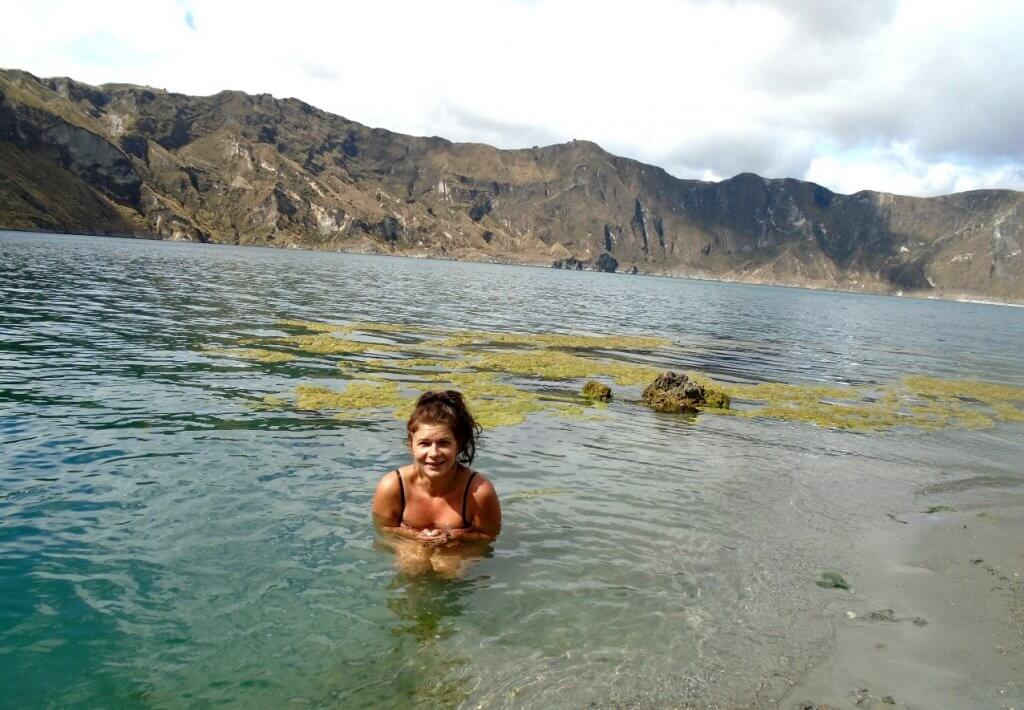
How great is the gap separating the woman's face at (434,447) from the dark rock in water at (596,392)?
48.3 feet

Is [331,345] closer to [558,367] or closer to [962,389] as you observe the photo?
[558,367]

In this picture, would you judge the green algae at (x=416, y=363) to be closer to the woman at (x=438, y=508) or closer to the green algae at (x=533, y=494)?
the green algae at (x=533, y=494)

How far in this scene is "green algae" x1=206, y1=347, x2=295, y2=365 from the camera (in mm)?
24516

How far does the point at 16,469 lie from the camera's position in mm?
11203

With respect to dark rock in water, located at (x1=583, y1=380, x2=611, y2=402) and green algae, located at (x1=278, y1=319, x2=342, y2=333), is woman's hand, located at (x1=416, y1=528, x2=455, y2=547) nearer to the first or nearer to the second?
dark rock in water, located at (x1=583, y1=380, x2=611, y2=402)

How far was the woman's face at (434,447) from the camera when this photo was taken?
8.23 meters

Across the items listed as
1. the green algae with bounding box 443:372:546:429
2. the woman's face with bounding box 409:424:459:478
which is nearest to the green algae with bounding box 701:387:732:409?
the green algae with bounding box 443:372:546:429

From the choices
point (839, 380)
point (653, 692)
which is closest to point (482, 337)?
point (839, 380)

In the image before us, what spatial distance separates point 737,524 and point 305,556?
761 cm

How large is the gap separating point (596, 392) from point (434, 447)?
15.1 m

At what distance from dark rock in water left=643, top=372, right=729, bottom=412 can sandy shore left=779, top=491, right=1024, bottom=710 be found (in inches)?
378

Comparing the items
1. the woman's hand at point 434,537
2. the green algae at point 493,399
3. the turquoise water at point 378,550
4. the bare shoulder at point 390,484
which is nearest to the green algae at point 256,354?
the turquoise water at point 378,550

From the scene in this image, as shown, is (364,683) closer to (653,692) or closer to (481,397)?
(653,692)

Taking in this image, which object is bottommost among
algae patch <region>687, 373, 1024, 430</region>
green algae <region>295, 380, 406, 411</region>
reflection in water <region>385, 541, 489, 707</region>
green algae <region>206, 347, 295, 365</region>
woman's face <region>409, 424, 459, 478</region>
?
algae patch <region>687, 373, 1024, 430</region>
